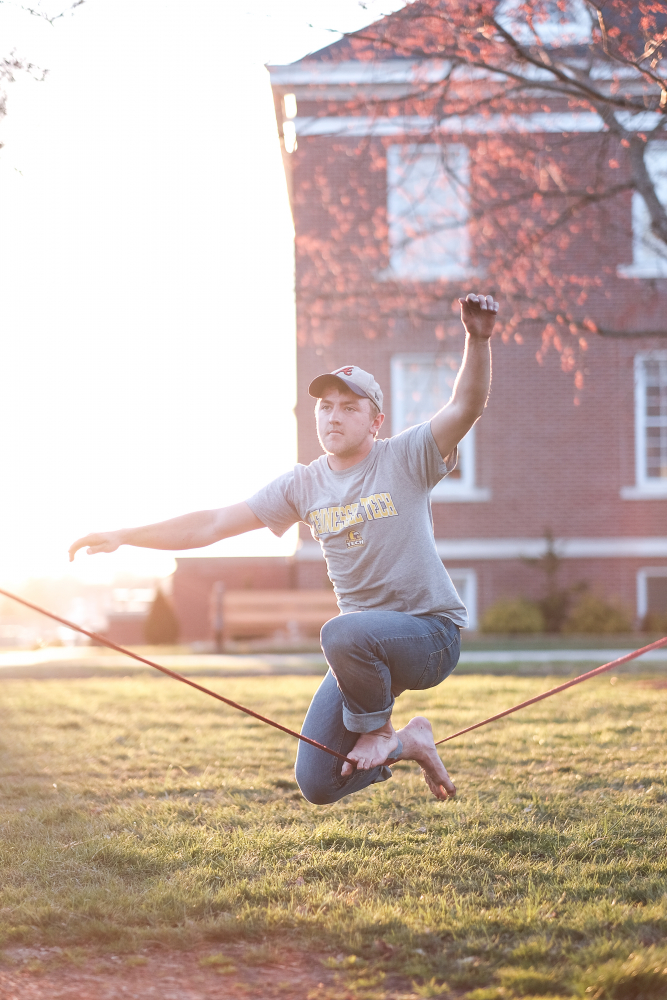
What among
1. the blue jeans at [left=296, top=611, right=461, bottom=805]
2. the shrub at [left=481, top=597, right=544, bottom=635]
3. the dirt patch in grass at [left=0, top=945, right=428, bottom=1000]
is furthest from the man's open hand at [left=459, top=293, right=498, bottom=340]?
the shrub at [left=481, top=597, right=544, bottom=635]

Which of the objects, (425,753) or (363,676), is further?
(425,753)

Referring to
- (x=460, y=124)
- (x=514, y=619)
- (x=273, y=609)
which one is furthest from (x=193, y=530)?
(x=514, y=619)

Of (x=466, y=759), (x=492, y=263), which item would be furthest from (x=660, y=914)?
(x=492, y=263)

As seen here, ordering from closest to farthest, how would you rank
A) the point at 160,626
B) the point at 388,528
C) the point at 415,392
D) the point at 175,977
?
the point at 175,977
the point at 388,528
the point at 415,392
the point at 160,626

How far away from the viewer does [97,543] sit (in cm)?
429

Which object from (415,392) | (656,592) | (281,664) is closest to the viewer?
(281,664)

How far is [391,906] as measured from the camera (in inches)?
145

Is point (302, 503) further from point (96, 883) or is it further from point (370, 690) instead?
point (96, 883)

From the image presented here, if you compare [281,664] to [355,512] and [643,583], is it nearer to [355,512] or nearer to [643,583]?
[643,583]

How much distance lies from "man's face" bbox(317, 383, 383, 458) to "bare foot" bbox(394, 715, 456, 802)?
3.98 ft

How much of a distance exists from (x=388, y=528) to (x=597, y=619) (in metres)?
13.5

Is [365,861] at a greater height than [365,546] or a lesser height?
lesser

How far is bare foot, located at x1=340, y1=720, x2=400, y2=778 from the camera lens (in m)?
4.21

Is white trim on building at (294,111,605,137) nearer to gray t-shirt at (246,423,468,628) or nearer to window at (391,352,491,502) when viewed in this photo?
window at (391,352,491,502)
